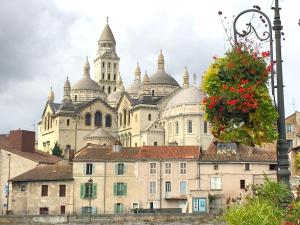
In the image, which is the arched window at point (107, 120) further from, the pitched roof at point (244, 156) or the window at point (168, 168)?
the pitched roof at point (244, 156)

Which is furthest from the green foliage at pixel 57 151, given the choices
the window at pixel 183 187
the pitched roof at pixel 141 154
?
the window at pixel 183 187

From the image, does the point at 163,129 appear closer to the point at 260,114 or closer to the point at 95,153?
the point at 95,153

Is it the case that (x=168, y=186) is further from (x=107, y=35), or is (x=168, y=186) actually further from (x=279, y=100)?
(x=107, y=35)

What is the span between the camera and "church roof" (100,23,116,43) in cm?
15800

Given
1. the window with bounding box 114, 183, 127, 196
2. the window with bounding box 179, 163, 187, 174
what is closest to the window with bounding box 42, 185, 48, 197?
the window with bounding box 114, 183, 127, 196

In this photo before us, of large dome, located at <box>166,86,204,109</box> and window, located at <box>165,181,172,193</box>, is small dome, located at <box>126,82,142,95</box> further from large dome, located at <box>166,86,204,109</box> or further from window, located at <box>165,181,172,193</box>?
window, located at <box>165,181,172,193</box>

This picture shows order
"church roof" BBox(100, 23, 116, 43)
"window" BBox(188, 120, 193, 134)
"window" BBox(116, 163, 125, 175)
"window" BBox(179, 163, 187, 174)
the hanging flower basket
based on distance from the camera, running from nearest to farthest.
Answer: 1. the hanging flower basket
2. "window" BBox(179, 163, 187, 174)
3. "window" BBox(116, 163, 125, 175)
4. "window" BBox(188, 120, 193, 134)
5. "church roof" BBox(100, 23, 116, 43)

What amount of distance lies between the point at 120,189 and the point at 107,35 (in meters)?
106

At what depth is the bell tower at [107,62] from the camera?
158 meters

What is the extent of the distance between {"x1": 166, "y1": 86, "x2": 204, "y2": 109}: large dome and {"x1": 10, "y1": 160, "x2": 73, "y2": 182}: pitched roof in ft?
151

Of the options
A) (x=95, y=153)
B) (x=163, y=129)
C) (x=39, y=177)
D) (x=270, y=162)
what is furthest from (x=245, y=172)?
(x=163, y=129)

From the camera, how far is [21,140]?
237ft

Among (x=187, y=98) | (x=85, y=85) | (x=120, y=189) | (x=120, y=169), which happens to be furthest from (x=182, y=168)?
(x=85, y=85)

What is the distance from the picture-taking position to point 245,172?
176 ft
